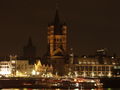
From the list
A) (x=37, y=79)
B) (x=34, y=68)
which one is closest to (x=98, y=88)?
(x=37, y=79)

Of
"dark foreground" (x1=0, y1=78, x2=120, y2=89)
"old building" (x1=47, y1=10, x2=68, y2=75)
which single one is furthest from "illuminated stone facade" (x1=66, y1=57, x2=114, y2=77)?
"dark foreground" (x1=0, y1=78, x2=120, y2=89)

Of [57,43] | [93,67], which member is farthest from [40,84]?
[93,67]

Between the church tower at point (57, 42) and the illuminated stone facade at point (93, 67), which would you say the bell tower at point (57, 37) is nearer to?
the church tower at point (57, 42)

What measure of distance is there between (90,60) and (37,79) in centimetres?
4031

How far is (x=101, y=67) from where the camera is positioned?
15575cm

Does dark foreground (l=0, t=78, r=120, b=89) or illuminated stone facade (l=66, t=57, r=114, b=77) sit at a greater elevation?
illuminated stone facade (l=66, t=57, r=114, b=77)

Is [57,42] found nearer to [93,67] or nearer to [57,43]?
[57,43]

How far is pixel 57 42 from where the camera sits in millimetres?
155000

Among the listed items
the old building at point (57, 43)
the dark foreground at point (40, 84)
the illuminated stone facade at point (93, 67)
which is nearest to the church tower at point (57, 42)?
the old building at point (57, 43)

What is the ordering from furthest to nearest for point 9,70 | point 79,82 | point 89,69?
point 89,69 < point 9,70 < point 79,82

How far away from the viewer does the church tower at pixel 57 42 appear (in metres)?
151

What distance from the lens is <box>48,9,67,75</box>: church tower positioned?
15125cm

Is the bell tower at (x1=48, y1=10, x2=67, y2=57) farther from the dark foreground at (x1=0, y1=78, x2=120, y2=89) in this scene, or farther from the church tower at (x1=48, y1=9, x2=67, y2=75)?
the dark foreground at (x1=0, y1=78, x2=120, y2=89)

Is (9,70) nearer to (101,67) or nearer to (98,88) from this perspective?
(101,67)
